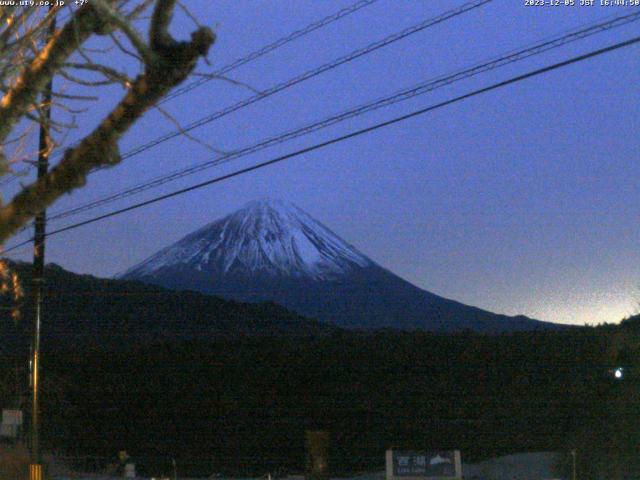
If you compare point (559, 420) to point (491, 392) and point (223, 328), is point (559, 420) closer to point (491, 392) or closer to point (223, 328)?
point (491, 392)

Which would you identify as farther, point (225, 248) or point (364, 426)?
point (225, 248)

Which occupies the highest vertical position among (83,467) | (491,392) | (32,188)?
(32,188)

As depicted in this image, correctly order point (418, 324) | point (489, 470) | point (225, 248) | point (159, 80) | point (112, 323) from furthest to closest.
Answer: point (225, 248)
point (418, 324)
point (112, 323)
point (489, 470)
point (159, 80)

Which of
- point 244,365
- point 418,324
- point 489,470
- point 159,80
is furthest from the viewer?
point 418,324

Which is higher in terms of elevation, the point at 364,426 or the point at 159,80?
the point at 159,80

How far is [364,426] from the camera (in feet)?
101

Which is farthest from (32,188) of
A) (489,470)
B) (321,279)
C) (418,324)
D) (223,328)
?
(321,279)

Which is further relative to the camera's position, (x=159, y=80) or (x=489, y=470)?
(x=489, y=470)

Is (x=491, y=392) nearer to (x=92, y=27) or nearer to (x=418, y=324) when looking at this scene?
(x=92, y=27)

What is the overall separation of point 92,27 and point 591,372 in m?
24.2

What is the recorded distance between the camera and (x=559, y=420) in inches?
1074

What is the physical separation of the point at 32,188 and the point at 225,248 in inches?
3145

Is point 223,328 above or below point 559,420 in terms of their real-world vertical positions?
above

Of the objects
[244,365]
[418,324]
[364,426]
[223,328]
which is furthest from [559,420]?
[418,324]
